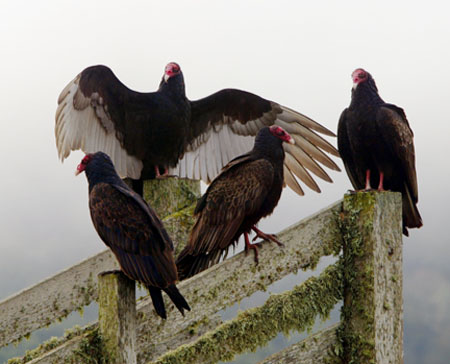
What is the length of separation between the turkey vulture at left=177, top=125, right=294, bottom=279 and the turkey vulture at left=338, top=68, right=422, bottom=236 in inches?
34.6

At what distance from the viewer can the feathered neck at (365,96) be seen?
14.9 ft

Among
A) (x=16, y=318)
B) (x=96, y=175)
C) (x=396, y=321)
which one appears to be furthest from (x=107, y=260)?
(x=396, y=321)

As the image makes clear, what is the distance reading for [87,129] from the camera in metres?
5.28

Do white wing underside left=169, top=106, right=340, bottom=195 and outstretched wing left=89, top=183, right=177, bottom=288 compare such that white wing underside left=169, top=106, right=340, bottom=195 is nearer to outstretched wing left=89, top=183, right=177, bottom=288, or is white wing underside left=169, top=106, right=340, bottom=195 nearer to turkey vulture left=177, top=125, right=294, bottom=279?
turkey vulture left=177, top=125, right=294, bottom=279

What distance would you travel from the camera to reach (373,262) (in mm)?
3771

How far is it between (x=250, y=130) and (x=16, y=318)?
2.53 m

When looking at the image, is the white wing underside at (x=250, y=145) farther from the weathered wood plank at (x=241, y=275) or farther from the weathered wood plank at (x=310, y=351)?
the weathered wood plank at (x=310, y=351)

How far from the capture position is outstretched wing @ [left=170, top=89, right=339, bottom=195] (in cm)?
549

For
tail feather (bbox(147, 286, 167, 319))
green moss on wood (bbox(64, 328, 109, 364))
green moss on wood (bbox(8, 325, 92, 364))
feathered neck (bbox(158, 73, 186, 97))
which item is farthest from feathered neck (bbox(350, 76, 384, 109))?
green moss on wood (bbox(64, 328, 109, 364))

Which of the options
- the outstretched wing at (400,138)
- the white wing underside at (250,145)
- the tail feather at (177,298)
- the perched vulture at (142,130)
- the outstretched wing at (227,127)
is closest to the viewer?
the tail feather at (177,298)

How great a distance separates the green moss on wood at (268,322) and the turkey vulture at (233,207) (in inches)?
12.8

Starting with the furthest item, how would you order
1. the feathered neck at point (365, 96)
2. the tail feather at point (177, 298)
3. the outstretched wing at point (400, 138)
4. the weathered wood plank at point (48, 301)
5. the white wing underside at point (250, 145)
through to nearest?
1. the white wing underside at point (250, 145)
2. the feathered neck at point (365, 96)
3. the outstretched wing at point (400, 138)
4. the weathered wood plank at point (48, 301)
5. the tail feather at point (177, 298)

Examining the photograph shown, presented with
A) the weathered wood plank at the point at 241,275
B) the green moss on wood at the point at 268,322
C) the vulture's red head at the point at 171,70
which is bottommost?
the green moss on wood at the point at 268,322

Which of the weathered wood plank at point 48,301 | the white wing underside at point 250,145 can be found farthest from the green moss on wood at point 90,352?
the white wing underside at point 250,145
